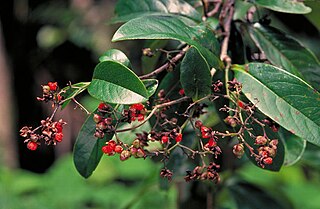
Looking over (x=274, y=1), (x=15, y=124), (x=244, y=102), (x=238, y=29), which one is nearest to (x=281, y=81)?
(x=244, y=102)

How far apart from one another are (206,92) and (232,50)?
26 cm

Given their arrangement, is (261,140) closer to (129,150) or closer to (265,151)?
(265,151)

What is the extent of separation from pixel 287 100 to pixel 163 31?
22 centimetres

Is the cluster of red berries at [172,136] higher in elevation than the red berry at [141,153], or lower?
higher

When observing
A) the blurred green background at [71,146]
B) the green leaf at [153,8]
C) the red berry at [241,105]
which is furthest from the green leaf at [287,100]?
the blurred green background at [71,146]

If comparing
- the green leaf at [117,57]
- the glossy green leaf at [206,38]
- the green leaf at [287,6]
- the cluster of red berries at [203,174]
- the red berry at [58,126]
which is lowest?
the cluster of red berries at [203,174]

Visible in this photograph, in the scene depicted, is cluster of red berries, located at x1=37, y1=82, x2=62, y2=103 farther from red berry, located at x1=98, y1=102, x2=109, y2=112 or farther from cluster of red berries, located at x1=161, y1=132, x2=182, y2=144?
cluster of red berries, located at x1=161, y1=132, x2=182, y2=144

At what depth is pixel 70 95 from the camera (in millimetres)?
834

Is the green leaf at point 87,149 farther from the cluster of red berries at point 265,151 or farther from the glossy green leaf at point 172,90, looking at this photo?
the cluster of red berries at point 265,151

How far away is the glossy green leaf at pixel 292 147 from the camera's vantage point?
3.79ft

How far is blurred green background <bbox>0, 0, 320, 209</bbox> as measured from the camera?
66.6 inches

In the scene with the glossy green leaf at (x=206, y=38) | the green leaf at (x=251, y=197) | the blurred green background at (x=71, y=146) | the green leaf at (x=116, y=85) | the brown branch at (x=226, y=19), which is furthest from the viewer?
the blurred green background at (x=71, y=146)

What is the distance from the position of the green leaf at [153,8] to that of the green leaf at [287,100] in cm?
23

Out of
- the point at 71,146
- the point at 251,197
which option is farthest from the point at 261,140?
the point at 71,146
